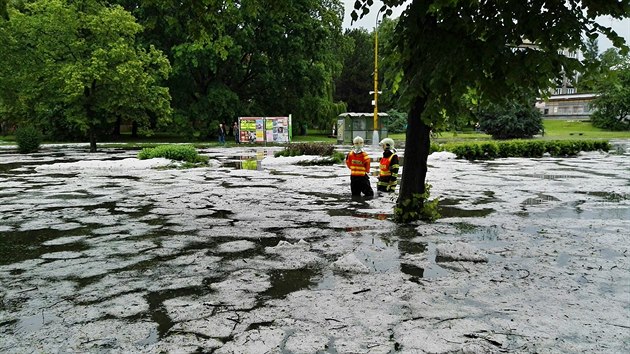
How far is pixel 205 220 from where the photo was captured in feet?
27.9

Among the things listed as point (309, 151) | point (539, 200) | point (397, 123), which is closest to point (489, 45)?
point (539, 200)

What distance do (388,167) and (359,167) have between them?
1036 mm

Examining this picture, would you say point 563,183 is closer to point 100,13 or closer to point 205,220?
point 205,220

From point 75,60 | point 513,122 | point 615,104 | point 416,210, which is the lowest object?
point 416,210

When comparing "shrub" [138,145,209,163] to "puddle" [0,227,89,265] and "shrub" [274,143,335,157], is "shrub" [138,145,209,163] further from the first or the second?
"puddle" [0,227,89,265]

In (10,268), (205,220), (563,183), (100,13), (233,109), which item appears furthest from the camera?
(233,109)

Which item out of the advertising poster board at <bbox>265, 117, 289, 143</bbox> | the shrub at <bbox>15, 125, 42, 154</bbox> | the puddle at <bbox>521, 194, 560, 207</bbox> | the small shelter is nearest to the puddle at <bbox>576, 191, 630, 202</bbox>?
the puddle at <bbox>521, 194, 560, 207</bbox>

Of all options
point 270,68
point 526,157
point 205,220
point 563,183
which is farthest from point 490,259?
point 270,68

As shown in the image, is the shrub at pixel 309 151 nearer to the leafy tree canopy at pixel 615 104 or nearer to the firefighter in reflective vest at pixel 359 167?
the firefighter in reflective vest at pixel 359 167

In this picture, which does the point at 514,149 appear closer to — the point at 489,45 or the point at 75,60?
the point at 489,45

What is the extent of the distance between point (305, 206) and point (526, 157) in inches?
690

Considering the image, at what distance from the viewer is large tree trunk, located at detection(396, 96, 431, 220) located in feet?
25.6

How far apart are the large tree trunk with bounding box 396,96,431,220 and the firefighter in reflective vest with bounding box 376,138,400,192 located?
295 cm

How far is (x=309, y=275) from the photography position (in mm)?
5387
